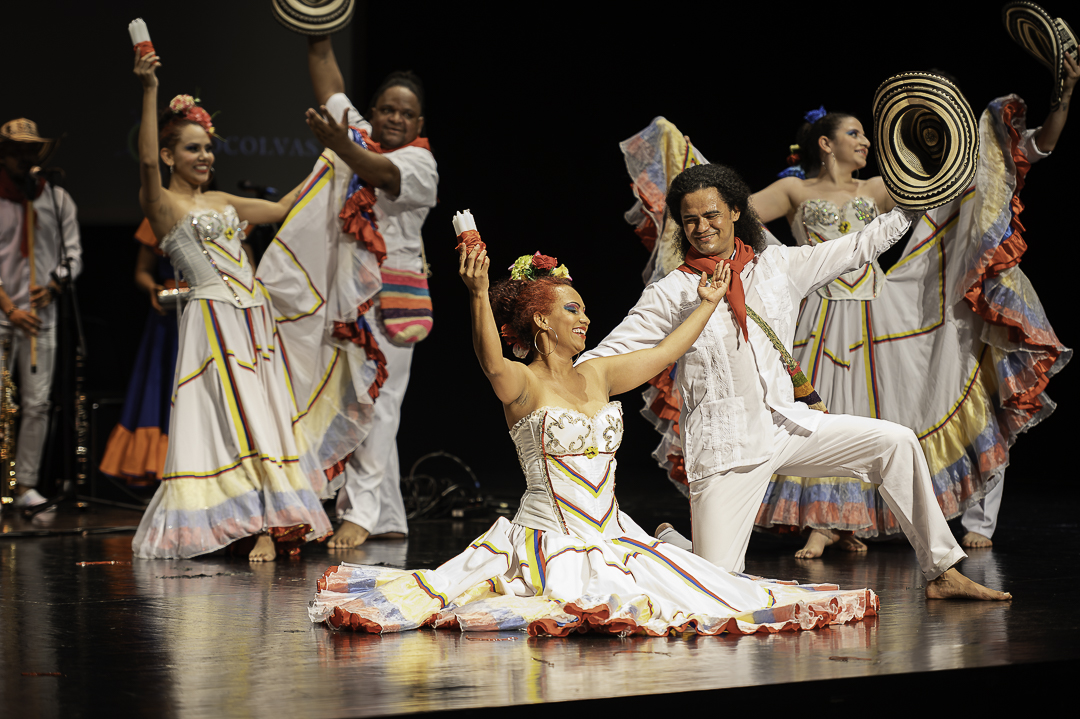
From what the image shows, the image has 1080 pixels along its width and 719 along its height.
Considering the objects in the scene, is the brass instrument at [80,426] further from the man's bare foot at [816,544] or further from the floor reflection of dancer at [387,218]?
the man's bare foot at [816,544]

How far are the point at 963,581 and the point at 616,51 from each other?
539 cm

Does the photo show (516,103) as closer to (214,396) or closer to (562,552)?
(214,396)

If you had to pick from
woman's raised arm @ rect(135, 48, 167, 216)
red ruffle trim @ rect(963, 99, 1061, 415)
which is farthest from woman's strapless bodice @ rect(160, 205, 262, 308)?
red ruffle trim @ rect(963, 99, 1061, 415)

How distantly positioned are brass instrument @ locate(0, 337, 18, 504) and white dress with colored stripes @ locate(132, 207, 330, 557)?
201cm

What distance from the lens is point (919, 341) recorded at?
453cm

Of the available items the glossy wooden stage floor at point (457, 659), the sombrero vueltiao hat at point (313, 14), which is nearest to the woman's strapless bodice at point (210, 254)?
the sombrero vueltiao hat at point (313, 14)

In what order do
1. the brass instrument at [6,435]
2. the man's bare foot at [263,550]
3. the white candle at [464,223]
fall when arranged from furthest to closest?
1. the brass instrument at [6,435]
2. the man's bare foot at [263,550]
3. the white candle at [464,223]

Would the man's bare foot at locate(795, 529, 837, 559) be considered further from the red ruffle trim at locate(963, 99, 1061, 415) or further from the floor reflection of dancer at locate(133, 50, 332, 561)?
the floor reflection of dancer at locate(133, 50, 332, 561)

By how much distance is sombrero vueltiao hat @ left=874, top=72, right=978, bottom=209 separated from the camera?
318cm

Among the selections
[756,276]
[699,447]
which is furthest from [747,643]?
[756,276]

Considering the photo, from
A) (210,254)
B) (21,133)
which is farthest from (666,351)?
(21,133)

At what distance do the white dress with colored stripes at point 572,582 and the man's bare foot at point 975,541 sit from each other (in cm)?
167

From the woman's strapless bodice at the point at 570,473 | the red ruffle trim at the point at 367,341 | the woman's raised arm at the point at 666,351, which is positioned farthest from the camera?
the red ruffle trim at the point at 367,341

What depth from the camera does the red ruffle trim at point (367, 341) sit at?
188 inches
